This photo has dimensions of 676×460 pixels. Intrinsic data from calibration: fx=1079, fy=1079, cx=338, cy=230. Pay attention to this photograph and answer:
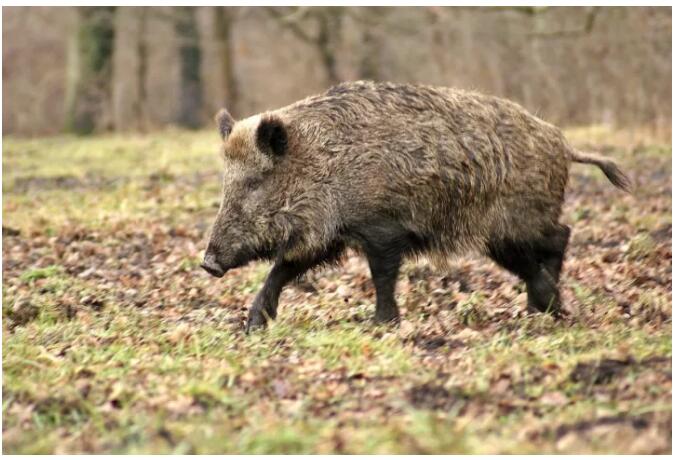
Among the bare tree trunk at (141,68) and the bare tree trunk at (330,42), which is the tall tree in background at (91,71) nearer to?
the bare tree trunk at (141,68)

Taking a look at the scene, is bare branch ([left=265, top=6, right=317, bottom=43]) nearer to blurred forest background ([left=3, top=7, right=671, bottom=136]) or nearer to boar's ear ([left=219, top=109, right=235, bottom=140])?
blurred forest background ([left=3, top=7, right=671, bottom=136])

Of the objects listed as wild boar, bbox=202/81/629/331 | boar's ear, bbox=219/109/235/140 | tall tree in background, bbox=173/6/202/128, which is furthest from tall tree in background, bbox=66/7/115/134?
wild boar, bbox=202/81/629/331

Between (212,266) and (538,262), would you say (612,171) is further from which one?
(212,266)

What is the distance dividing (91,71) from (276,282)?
2036cm

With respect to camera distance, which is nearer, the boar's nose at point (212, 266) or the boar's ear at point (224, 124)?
the boar's nose at point (212, 266)

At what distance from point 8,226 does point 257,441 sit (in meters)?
8.03

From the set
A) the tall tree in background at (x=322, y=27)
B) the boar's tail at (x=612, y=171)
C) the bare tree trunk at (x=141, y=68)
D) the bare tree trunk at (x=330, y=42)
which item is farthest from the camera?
the bare tree trunk at (x=330, y=42)

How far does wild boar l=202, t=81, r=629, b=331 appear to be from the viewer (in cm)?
711

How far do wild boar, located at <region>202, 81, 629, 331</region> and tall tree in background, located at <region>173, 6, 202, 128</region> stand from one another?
67.0ft

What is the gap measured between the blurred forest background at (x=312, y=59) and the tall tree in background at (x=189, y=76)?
0.03 metres

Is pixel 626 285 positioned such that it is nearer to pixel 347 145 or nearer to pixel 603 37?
pixel 347 145

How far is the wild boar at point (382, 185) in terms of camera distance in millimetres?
7105

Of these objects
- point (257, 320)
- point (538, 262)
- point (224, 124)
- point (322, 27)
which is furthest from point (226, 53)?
point (257, 320)

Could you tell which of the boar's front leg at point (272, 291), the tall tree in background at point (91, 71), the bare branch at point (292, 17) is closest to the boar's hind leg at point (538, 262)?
the boar's front leg at point (272, 291)
